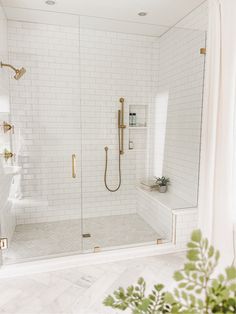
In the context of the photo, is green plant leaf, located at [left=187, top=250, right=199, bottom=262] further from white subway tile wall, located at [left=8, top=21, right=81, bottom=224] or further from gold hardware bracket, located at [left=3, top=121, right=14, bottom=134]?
white subway tile wall, located at [left=8, top=21, right=81, bottom=224]

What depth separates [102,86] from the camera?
342 centimetres

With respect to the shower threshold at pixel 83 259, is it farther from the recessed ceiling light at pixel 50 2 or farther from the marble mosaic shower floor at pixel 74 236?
the recessed ceiling light at pixel 50 2

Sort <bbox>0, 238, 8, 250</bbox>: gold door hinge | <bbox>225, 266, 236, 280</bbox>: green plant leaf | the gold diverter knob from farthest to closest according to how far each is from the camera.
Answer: the gold diverter knob < <bbox>0, 238, 8, 250</bbox>: gold door hinge < <bbox>225, 266, 236, 280</bbox>: green plant leaf

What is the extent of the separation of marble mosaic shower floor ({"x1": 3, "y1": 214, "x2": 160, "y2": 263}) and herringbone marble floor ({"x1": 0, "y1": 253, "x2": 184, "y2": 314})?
0.31 metres

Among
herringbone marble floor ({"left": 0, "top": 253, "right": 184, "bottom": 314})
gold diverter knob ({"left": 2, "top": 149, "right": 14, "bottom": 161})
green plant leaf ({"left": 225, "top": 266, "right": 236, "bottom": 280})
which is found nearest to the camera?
green plant leaf ({"left": 225, "top": 266, "right": 236, "bottom": 280})

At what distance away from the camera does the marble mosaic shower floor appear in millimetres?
2637

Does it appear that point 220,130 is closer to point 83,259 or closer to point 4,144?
point 83,259

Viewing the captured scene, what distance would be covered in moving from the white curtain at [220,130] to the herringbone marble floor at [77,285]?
1.89 ft

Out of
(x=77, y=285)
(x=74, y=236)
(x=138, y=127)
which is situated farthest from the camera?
(x=138, y=127)

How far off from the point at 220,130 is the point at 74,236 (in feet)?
6.37

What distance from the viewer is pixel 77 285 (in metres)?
2.14

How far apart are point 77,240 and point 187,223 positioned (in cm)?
124

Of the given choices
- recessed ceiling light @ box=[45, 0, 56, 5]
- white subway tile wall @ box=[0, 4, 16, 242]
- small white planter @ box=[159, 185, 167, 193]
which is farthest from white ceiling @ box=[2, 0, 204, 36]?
small white planter @ box=[159, 185, 167, 193]

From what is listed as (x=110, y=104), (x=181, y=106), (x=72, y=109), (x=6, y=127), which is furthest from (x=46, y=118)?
(x=181, y=106)
